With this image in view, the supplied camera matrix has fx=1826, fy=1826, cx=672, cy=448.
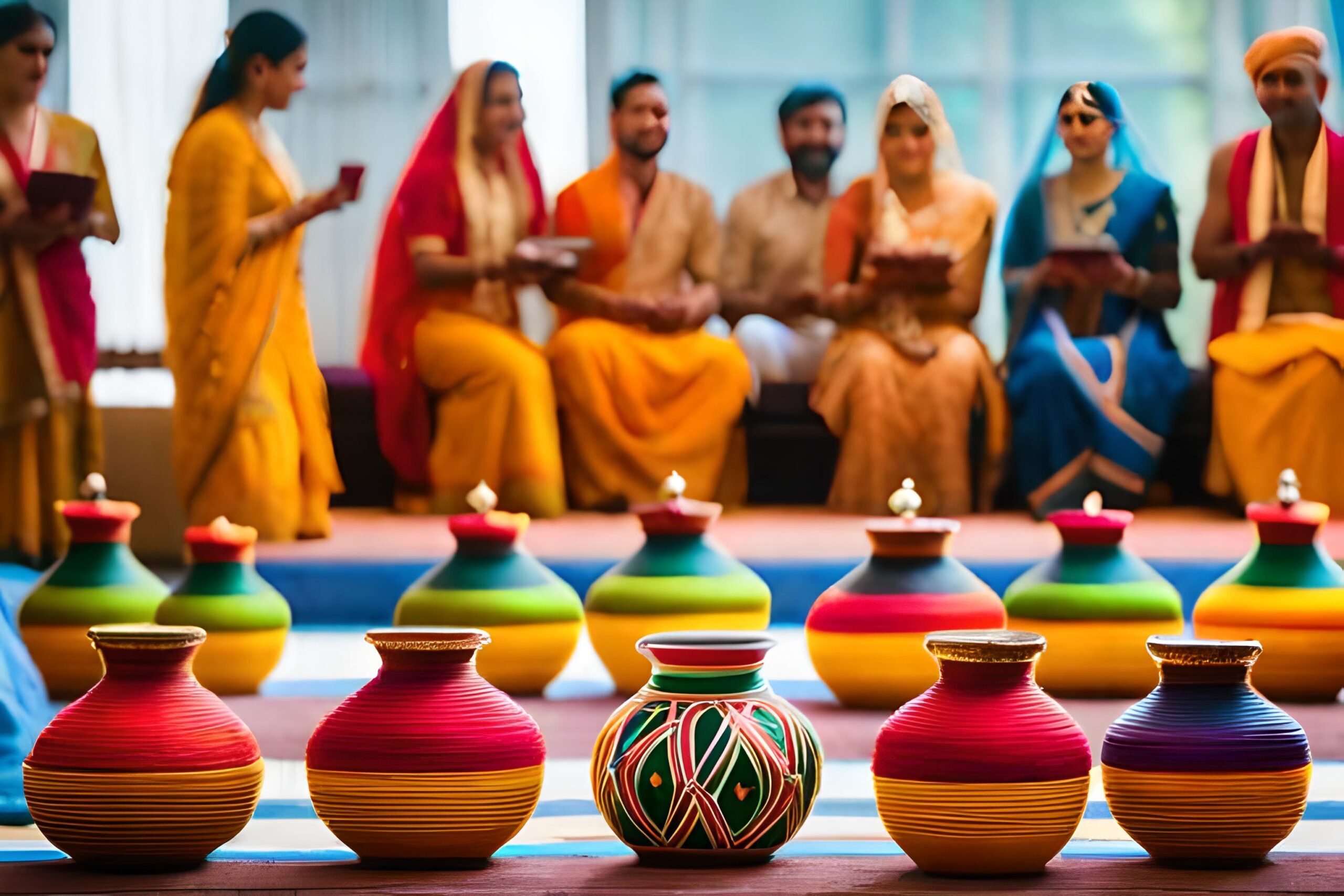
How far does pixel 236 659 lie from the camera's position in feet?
10.8

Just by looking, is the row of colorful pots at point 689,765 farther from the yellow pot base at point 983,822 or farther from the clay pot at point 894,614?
the clay pot at point 894,614

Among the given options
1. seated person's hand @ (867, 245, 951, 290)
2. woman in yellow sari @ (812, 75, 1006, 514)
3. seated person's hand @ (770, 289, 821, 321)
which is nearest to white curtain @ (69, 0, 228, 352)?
seated person's hand @ (770, 289, 821, 321)

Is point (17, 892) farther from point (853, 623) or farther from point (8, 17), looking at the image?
point (8, 17)

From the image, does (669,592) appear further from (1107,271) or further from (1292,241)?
(1292,241)

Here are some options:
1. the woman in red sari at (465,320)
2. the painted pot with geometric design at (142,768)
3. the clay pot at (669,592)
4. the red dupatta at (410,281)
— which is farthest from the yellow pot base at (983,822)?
the red dupatta at (410,281)

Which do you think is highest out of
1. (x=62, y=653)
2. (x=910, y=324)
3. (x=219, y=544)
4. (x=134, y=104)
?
(x=134, y=104)

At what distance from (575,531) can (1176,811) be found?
371 cm

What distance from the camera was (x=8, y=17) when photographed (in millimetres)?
5633

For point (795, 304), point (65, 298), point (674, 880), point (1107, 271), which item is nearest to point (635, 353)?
point (795, 304)

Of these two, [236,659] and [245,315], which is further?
[245,315]

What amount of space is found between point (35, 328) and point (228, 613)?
269 centimetres

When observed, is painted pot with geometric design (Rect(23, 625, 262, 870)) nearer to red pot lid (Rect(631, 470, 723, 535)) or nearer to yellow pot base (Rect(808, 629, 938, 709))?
yellow pot base (Rect(808, 629, 938, 709))

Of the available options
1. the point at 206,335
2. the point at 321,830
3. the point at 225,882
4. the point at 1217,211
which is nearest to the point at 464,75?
the point at 206,335

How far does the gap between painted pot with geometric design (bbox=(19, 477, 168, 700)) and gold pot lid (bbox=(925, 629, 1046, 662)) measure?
2.04 meters
